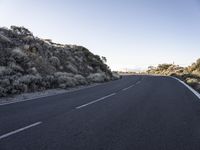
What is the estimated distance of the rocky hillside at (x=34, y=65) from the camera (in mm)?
18625

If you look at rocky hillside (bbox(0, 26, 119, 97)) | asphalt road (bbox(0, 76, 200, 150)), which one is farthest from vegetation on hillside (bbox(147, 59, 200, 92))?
asphalt road (bbox(0, 76, 200, 150))

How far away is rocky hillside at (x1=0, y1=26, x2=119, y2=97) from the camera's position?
61.1 ft

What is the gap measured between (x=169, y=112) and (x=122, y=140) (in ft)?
13.5

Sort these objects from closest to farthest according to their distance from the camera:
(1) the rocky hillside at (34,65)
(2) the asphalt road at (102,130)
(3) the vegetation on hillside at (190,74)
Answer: (2) the asphalt road at (102,130)
(1) the rocky hillside at (34,65)
(3) the vegetation on hillside at (190,74)

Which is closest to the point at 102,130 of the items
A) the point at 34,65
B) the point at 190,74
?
the point at 34,65

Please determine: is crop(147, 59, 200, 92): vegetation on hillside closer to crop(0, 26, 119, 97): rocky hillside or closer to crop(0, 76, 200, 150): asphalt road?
crop(0, 26, 119, 97): rocky hillside

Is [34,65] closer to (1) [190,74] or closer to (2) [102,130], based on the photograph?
(2) [102,130]

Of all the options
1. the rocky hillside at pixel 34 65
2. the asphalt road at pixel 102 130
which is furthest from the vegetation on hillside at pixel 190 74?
the asphalt road at pixel 102 130

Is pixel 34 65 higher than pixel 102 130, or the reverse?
pixel 34 65

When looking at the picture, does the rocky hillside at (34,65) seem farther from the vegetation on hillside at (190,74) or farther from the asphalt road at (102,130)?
the vegetation on hillside at (190,74)

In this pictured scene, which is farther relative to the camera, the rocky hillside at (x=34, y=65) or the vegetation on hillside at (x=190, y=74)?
the vegetation on hillside at (x=190, y=74)

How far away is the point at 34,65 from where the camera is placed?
26.1 m

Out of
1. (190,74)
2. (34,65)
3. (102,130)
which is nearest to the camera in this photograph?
(102,130)

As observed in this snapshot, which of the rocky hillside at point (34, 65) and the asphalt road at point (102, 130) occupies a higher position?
the rocky hillside at point (34, 65)
